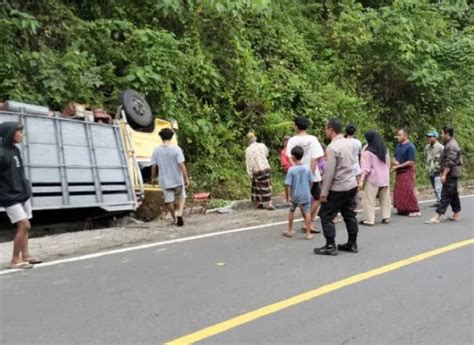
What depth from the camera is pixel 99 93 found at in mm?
11875

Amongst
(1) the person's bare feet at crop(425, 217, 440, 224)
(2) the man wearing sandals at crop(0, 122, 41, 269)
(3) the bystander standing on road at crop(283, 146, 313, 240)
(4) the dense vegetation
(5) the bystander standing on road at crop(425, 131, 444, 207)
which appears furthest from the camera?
(5) the bystander standing on road at crop(425, 131, 444, 207)

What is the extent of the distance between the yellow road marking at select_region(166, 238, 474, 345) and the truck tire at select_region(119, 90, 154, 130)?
5843 mm

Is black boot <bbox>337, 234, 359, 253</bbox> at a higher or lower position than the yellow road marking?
higher

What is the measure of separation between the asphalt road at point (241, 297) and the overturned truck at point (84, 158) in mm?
2044

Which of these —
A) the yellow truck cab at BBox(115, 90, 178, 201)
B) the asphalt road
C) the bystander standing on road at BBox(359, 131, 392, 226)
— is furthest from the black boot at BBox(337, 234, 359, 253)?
the yellow truck cab at BBox(115, 90, 178, 201)

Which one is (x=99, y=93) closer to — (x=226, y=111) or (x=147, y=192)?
(x=147, y=192)

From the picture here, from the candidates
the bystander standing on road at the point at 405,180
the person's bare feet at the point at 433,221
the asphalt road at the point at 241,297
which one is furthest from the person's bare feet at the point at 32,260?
the bystander standing on road at the point at 405,180

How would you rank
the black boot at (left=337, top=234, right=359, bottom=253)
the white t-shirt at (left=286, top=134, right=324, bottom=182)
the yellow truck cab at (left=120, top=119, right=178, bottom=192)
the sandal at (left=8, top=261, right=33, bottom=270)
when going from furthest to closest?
1. the yellow truck cab at (left=120, top=119, right=178, bottom=192)
2. the white t-shirt at (left=286, top=134, right=324, bottom=182)
3. the black boot at (left=337, top=234, right=359, bottom=253)
4. the sandal at (left=8, top=261, right=33, bottom=270)

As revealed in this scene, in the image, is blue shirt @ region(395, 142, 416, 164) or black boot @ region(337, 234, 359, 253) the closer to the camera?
black boot @ region(337, 234, 359, 253)

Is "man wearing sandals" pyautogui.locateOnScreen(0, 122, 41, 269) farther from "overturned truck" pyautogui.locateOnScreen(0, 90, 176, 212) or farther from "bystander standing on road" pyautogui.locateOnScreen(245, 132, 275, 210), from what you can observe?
"bystander standing on road" pyautogui.locateOnScreen(245, 132, 275, 210)

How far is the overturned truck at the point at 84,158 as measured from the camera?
8750 mm

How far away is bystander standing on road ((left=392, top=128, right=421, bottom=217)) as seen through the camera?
35.8 ft

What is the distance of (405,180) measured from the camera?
10977 millimetres

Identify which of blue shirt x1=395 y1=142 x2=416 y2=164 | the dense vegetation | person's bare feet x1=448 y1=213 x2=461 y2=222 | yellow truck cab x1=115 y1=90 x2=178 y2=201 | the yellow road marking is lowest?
the yellow road marking
